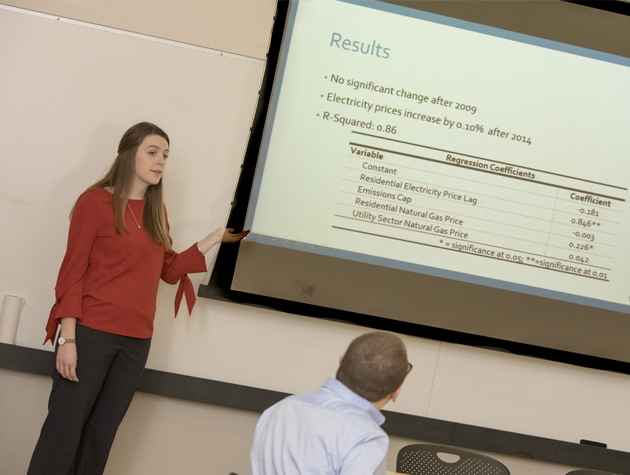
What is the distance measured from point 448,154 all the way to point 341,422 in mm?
1861

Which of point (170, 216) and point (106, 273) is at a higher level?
point (170, 216)

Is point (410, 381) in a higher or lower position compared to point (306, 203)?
lower

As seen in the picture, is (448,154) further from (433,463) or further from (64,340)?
(64,340)

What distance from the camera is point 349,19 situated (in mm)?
3006

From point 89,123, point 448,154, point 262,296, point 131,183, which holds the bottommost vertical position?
point 262,296

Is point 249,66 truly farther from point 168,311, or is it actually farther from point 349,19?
point 168,311

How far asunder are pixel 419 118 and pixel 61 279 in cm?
167

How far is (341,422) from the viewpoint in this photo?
4.77 ft

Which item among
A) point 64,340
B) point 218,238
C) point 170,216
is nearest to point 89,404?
point 64,340

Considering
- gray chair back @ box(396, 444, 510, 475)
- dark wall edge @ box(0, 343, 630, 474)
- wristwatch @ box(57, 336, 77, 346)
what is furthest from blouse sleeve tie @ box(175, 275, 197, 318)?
gray chair back @ box(396, 444, 510, 475)

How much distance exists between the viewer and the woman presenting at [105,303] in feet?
7.98

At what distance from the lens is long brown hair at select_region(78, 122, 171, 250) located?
103 inches

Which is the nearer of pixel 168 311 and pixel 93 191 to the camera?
pixel 93 191

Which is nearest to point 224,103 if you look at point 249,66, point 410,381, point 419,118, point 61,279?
point 249,66
